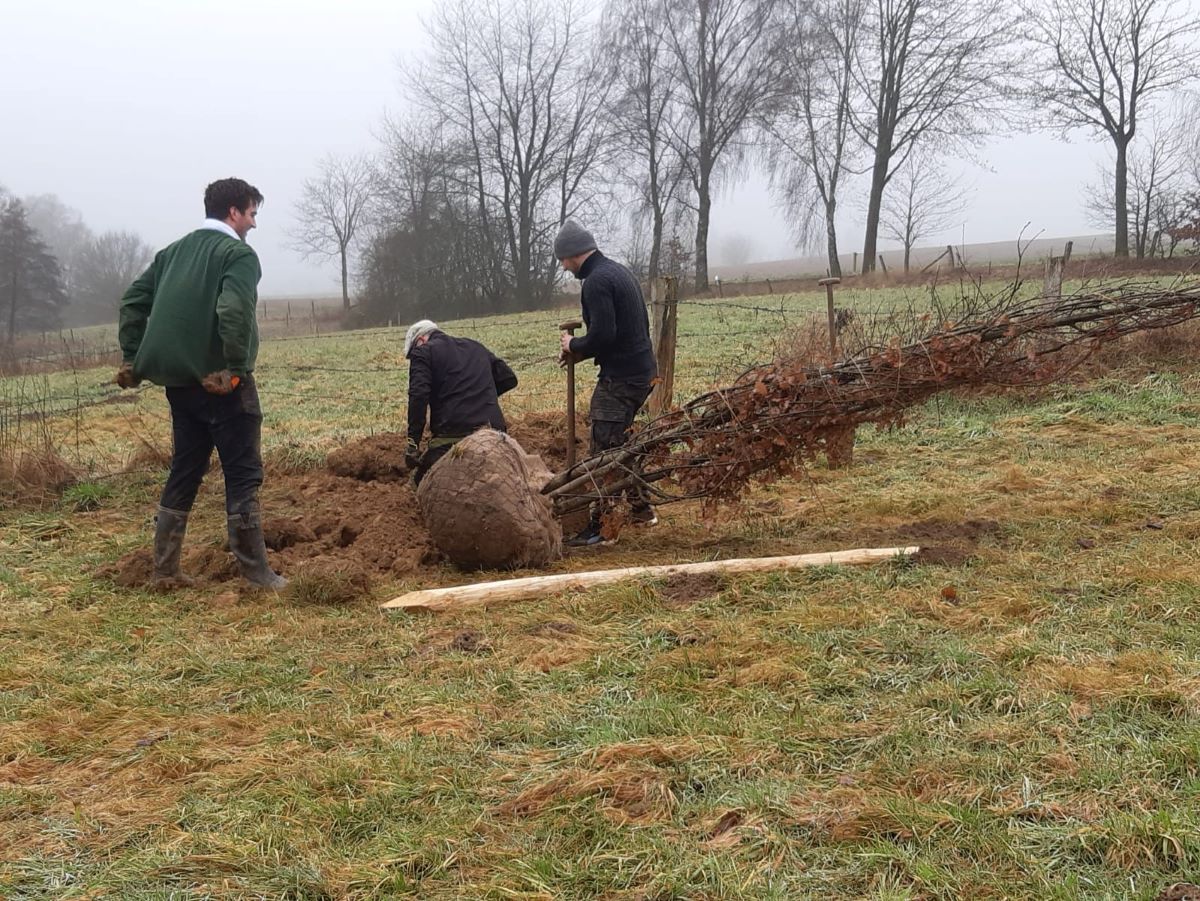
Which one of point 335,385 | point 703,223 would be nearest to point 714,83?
point 703,223

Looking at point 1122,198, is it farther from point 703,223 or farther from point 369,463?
point 369,463

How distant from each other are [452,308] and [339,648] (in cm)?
4088

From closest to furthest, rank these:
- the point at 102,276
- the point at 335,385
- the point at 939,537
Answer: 1. the point at 939,537
2. the point at 335,385
3. the point at 102,276

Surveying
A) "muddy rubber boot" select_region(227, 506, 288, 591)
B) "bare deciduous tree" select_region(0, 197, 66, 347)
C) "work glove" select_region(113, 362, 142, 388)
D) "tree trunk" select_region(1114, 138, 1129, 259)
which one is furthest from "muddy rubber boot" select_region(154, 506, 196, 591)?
"bare deciduous tree" select_region(0, 197, 66, 347)

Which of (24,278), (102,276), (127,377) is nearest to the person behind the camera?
(127,377)

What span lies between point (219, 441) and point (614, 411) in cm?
236

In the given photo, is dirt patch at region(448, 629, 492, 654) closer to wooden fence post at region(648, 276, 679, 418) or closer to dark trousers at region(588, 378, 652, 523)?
dark trousers at region(588, 378, 652, 523)

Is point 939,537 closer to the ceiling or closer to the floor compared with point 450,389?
closer to the floor

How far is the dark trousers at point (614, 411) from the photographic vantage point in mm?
5629

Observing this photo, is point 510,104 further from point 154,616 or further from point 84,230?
point 84,230

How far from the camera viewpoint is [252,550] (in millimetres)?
4801

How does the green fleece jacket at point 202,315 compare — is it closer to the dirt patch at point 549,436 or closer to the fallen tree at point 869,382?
the fallen tree at point 869,382

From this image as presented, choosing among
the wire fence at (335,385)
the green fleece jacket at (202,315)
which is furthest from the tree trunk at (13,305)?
the green fleece jacket at (202,315)

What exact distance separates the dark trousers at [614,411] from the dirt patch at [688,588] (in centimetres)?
116
